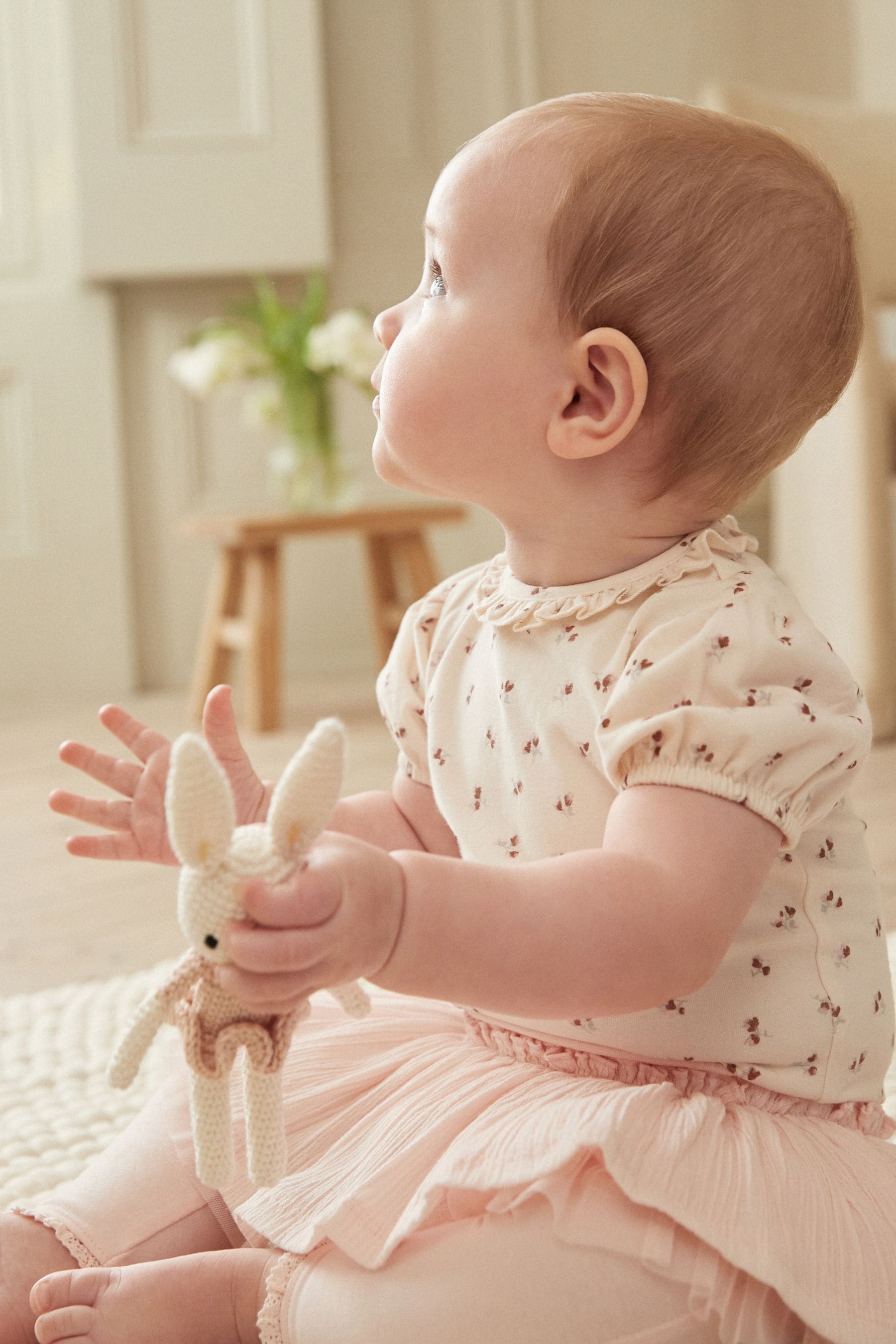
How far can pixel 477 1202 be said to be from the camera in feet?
1.95

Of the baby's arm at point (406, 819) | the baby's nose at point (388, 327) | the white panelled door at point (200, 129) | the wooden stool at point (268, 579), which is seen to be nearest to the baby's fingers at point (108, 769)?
the baby's arm at point (406, 819)

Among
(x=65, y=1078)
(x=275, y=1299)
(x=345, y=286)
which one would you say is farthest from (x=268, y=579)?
(x=275, y=1299)

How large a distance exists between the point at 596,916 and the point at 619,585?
0.18 metres

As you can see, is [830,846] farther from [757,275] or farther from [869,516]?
[869,516]

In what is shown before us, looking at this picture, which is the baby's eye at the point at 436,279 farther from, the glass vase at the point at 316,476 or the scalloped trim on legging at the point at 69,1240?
the glass vase at the point at 316,476

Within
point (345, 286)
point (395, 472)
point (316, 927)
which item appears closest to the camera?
point (316, 927)

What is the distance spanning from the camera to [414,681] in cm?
Answer: 79

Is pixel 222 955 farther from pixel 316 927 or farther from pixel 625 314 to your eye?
pixel 625 314

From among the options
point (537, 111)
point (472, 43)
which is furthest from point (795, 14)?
point (537, 111)

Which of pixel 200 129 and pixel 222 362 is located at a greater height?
pixel 200 129

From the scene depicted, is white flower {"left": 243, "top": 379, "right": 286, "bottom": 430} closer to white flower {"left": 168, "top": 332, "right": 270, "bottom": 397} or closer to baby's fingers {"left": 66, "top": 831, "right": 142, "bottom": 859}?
white flower {"left": 168, "top": 332, "right": 270, "bottom": 397}

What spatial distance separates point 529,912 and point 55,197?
2.68m

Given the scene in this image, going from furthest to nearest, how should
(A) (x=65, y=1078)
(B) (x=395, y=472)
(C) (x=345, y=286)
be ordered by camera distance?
(C) (x=345, y=286) → (A) (x=65, y=1078) → (B) (x=395, y=472)

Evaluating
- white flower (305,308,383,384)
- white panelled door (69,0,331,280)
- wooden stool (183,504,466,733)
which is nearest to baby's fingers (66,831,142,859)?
wooden stool (183,504,466,733)
